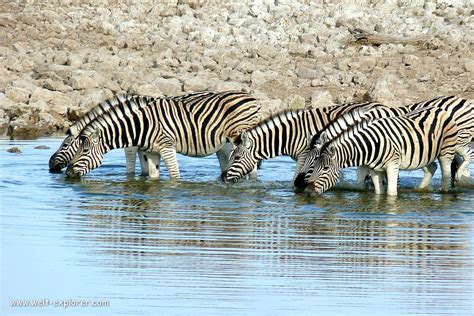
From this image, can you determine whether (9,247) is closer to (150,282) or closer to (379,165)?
(150,282)

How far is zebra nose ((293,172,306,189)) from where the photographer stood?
1390 cm

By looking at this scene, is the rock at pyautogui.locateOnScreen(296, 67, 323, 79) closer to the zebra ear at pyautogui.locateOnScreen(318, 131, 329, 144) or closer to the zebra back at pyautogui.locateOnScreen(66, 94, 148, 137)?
the zebra back at pyautogui.locateOnScreen(66, 94, 148, 137)

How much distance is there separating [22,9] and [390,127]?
15.6 meters

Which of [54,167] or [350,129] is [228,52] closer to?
[54,167]

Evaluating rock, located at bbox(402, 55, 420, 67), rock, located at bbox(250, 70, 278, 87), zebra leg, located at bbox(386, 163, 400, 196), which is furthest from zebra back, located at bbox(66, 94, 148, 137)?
rock, located at bbox(402, 55, 420, 67)

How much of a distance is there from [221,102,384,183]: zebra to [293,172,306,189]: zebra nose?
0.46m

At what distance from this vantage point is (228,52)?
1001 inches

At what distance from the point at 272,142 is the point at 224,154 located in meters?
1.34

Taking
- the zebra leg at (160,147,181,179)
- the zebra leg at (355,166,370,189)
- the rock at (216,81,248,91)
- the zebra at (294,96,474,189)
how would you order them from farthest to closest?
the rock at (216,81,248,91)
the zebra leg at (160,147,181,179)
the zebra leg at (355,166,370,189)
the zebra at (294,96,474,189)

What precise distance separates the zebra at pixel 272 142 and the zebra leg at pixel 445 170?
1148 mm

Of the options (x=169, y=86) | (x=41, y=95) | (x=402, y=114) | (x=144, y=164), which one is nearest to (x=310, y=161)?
Answer: (x=402, y=114)

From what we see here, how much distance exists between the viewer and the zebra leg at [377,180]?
14023mm

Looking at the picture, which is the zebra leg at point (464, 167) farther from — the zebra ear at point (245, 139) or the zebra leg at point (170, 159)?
the zebra leg at point (170, 159)

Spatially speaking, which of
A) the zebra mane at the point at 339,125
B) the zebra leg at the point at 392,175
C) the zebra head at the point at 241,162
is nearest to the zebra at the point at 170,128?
the zebra head at the point at 241,162
